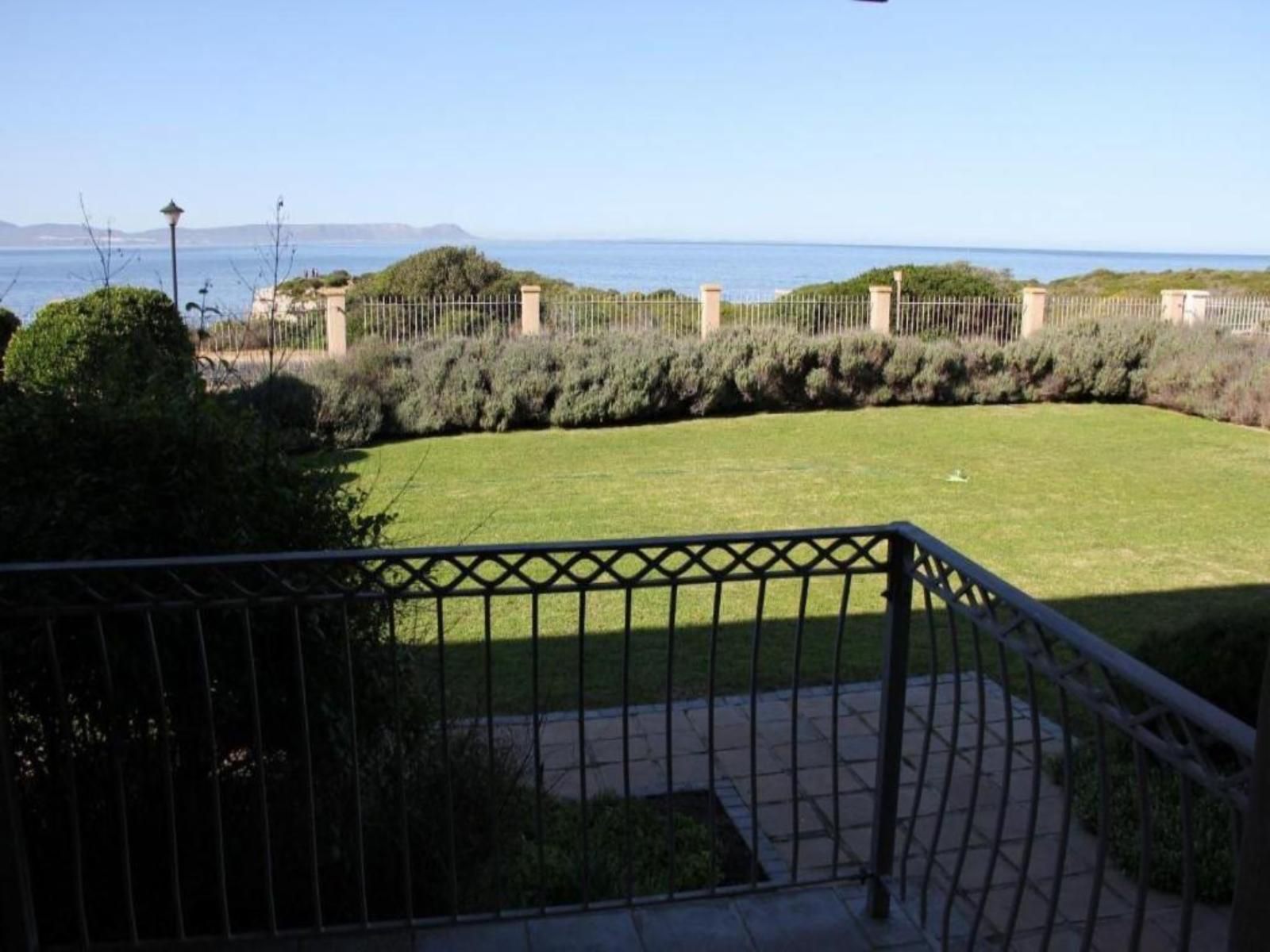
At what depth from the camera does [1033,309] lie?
2036 cm

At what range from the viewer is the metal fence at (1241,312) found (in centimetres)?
2128

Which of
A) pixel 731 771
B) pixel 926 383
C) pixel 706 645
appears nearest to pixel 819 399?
pixel 926 383

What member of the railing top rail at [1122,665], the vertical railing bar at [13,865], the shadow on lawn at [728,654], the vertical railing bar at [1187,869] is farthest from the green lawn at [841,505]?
the vertical railing bar at [1187,869]

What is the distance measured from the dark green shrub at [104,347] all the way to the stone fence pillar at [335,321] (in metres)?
3.53

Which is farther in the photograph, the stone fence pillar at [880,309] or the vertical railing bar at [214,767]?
the stone fence pillar at [880,309]

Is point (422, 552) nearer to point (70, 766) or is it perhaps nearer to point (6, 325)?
point (70, 766)

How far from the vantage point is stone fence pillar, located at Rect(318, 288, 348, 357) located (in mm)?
16609

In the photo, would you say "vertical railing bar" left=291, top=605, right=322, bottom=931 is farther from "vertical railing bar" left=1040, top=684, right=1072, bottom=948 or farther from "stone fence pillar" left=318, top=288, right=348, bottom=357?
"stone fence pillar" left=318, top=288, right=348, bottom=357

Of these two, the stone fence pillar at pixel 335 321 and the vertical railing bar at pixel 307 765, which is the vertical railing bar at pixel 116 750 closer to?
the vertical railing bar at pixel 307 765

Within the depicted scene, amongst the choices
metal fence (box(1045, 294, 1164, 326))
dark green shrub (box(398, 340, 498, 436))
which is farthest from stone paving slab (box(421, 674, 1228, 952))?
metal fence (box(1045, 294, 1164, 326))

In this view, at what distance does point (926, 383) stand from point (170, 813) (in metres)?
15.7

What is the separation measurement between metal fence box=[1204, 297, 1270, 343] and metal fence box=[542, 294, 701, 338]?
10368 millimetres

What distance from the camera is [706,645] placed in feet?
19.3

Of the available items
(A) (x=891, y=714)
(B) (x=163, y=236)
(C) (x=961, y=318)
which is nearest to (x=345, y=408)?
(B) (x=163, y=236)
